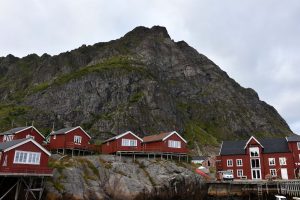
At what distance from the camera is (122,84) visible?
132 metres

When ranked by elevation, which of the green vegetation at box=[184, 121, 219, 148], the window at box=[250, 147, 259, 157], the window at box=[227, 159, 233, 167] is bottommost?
the window at box=[227, 159, 233, 167]

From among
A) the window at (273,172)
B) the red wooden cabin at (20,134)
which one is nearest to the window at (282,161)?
the window at (273,172)

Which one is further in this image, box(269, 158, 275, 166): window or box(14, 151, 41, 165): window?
box(269, 158, 275, 166): window

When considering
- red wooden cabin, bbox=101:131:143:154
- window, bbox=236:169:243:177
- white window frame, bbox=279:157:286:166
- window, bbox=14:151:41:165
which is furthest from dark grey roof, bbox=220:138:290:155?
window, bbox=14:151:41:165

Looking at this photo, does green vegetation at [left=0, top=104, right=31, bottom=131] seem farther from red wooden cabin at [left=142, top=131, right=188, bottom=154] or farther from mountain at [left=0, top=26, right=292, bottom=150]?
red wooden cabin at [left=142, top=131, right=188, bottom=154]

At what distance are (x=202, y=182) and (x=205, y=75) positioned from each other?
13172 centimetres

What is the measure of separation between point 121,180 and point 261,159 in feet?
119

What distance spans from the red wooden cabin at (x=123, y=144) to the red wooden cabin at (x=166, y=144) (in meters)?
2.36

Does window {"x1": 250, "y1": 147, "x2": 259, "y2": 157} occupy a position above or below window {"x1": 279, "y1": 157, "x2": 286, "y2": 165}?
above

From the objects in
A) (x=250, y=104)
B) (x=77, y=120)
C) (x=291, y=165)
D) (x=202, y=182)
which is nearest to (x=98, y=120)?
(x=77, y=120)

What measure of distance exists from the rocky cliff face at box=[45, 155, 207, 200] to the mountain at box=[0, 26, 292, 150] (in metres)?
51.2

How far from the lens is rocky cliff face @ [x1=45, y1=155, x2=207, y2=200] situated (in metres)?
45.3

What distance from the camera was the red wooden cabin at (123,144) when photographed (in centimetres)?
6131

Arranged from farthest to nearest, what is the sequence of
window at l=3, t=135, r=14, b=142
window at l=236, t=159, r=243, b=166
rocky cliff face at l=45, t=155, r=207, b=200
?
window at l=236, t=159, r=243, b=166 → window at l=3, t=135, r=14, b=142 → rocky cliff face at l=45, t=155, r=207, b=200
